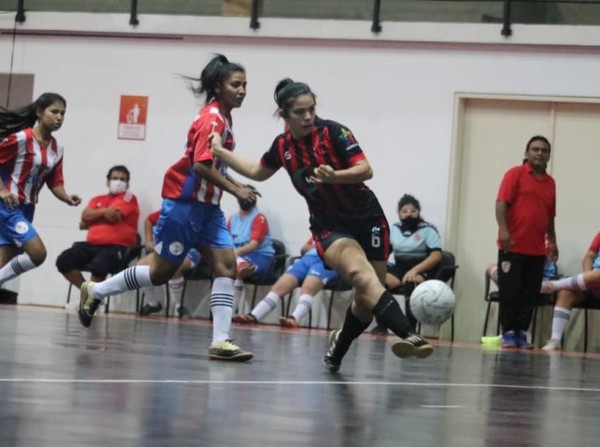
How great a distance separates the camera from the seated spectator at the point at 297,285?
1445cm

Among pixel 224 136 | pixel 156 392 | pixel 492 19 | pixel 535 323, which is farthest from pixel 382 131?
pixel 156 392

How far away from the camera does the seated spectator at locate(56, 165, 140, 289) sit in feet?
49.6

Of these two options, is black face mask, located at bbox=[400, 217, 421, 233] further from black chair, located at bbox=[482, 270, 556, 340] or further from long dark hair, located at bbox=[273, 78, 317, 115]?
long dark hair, located at bbox=[273, 78, 317, 115]

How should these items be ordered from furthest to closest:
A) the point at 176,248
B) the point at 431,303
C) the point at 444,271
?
the point at 444,271, the point at 431,303, the point at 176,248

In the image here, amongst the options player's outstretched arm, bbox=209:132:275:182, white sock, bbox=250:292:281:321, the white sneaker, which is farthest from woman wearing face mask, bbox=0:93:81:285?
the white sneaker

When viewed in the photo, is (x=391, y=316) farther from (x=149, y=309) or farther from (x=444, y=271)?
(x=149, y=309)

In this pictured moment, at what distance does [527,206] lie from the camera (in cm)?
1310

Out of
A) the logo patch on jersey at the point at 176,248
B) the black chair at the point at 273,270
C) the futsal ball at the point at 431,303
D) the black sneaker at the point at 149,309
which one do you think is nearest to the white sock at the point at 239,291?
the black chair at the point at 273,270

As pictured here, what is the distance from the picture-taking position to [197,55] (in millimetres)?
16031

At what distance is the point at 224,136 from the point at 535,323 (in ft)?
24.0

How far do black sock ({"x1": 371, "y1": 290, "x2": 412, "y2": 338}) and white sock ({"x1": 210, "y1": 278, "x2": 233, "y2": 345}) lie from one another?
149cm

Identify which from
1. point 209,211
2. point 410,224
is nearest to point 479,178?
point 410,224

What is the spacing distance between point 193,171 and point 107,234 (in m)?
7.64

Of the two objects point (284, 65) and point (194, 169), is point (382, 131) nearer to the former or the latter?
point (284, 65)
